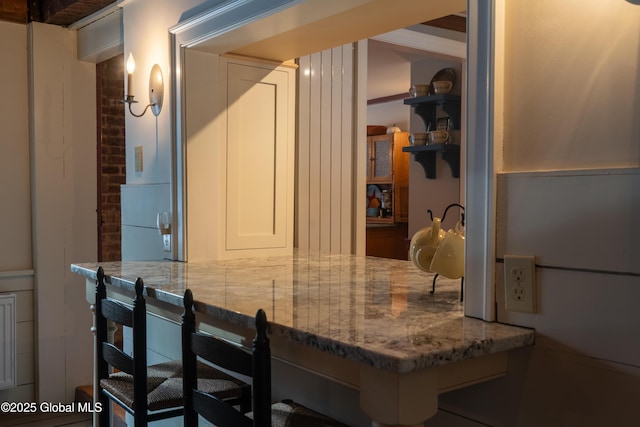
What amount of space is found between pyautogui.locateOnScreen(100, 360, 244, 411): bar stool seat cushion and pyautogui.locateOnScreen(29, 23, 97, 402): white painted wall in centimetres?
202

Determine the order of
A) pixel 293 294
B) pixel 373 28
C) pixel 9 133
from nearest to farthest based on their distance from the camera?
pixel 293 294
pixel 373 28
pixel 9 133

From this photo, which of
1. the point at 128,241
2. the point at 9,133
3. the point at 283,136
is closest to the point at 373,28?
the point at 283,136

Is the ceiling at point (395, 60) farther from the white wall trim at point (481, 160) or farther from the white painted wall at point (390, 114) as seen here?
the white wall trim at point (481, 160)

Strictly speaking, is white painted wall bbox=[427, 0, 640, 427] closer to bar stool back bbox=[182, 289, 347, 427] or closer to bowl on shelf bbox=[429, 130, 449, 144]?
bar stool back bbox=[182, 289, 347, 427]

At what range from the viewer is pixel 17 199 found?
3.88 m

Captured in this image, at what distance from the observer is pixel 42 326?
3.92m

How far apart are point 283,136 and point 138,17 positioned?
3.07 feet

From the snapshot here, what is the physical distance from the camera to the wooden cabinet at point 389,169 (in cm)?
856

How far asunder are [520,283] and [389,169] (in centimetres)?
758

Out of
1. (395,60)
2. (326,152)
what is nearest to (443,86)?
(395,60)

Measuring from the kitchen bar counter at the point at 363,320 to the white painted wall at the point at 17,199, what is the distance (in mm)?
1609

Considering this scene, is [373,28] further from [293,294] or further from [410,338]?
[410,338]

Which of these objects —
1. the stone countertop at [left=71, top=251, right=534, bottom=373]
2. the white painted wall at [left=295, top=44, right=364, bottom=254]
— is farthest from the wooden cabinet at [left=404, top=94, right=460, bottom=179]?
the stone countertop at [left=71, top=251, right=534, bottom=373]

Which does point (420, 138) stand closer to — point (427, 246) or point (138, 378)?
point (427, 246)
